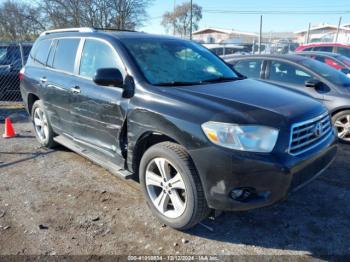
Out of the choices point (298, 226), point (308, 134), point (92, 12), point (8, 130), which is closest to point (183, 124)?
point (308, 134)

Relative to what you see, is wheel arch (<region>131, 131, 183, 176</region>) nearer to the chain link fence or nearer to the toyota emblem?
the toyota emblem

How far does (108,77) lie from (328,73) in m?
4.31

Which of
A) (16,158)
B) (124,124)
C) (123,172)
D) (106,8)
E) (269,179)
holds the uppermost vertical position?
(106,8)

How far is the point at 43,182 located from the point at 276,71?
4528 millimetres

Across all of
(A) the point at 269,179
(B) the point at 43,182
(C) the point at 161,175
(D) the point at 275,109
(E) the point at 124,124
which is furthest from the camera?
(B) the point at 43,182

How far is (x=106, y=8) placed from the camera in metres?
27.1

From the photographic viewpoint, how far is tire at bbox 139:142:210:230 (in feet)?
9.17

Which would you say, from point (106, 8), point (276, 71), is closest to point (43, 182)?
point (276, 71)

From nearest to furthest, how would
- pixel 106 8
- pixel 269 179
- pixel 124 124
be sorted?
pixel 269 179 < pixel 124 124 < pixel 106 8

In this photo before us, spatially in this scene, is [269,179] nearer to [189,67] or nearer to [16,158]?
[189,67]

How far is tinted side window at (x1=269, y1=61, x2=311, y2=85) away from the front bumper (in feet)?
11.4

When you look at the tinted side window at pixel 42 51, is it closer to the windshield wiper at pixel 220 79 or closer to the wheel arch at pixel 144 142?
the wheel arch at pixel 144 142

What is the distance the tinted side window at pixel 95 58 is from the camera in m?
3.63

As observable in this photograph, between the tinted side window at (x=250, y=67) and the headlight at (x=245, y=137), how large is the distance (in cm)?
403
